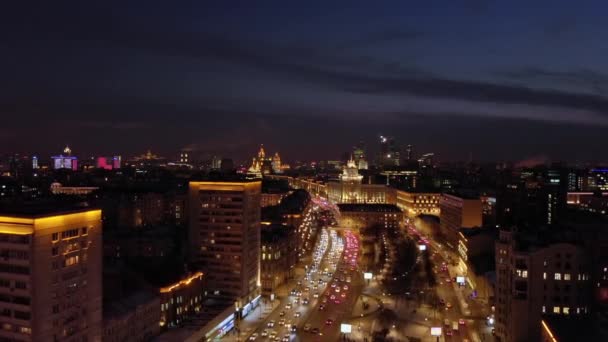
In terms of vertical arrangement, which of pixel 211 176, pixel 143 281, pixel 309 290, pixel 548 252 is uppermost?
pixel 211 176

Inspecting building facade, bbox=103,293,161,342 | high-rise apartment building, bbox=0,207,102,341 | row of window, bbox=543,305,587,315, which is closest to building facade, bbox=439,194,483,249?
row of window, bbox=543,305,587,315

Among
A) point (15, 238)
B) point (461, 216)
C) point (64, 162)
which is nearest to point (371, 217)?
point (461, 216)

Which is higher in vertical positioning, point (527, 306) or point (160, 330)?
point (527, 306)

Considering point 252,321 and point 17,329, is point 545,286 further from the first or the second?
point 17,329

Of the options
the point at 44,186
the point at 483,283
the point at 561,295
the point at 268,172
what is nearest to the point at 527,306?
the point at 561,295

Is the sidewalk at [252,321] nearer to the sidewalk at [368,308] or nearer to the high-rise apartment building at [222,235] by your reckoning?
the high-rise apartment building at [222,235]

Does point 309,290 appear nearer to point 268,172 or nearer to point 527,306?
point 527,306
